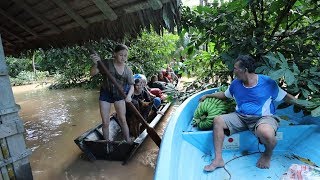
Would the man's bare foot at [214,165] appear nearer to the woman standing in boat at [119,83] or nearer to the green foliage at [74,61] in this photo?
the woman standing in boat at [119,83]

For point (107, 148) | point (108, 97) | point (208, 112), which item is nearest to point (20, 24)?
point (108, 97)

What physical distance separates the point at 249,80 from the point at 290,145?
0.81m

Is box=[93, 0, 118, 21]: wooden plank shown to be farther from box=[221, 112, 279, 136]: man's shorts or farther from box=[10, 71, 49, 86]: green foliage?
box=[10, 71, 49, 86]: green foliage

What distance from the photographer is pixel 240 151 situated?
274 cm

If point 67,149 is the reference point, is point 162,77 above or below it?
above

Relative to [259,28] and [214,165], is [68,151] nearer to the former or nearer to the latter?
[214,165]

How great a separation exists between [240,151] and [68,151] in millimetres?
3881

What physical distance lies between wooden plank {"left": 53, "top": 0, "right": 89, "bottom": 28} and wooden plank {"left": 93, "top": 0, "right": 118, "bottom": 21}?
0.63 meters

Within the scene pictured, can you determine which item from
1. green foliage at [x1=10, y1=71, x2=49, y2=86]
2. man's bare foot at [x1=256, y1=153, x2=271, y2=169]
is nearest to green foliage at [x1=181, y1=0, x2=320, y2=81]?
man's bare foot at [x1=256, y1=153, x2=271, y2=169]

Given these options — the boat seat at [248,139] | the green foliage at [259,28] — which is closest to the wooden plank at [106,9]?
the green foliage at [259,28]

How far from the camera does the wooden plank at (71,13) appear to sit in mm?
3654

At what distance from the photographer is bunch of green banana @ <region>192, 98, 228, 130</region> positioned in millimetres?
2967

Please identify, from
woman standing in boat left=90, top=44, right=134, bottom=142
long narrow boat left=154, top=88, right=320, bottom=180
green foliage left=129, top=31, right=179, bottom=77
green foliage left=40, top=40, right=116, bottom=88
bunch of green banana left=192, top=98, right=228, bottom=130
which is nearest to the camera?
long narrow boat left=154, top=88, right=320, bottom=180

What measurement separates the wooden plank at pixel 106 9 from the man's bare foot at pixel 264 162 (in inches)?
101
